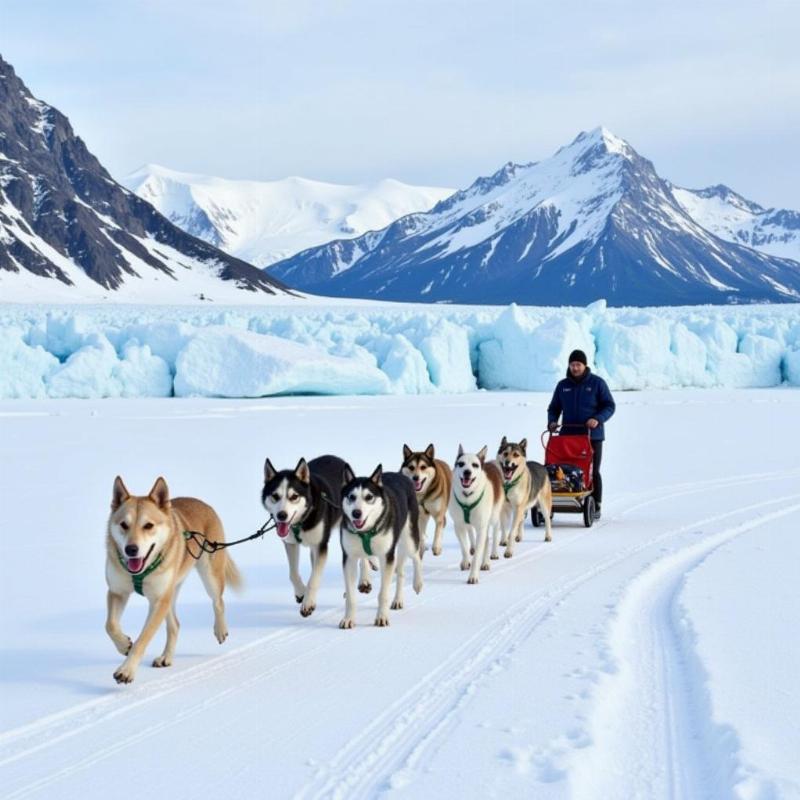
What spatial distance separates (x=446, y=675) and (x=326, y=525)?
5.99 ft

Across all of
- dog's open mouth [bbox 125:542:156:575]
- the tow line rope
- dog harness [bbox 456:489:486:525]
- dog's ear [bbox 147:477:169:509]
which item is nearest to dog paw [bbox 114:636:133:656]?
dog's open mouth [bbox 125:542:156:575]

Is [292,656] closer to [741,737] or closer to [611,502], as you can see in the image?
[741,737]

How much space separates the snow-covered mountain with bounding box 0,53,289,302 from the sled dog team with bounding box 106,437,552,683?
97.8 metres

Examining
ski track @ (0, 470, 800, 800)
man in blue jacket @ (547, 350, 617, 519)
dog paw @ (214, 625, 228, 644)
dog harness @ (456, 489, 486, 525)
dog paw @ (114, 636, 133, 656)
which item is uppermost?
man in blue jacket @ (547, 350, 617, 519)

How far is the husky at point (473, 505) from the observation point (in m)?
7.98

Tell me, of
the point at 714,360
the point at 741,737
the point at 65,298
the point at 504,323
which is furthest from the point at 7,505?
the point at 65,298

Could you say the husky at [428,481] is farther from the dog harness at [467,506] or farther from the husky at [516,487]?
the husky at [516,487]

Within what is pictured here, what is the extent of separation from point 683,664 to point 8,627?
3.70 metres

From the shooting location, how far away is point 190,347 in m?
29.5

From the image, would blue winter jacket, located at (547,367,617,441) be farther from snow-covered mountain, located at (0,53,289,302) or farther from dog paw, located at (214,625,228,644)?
snow-covered mountain, located at (0,53,289,302)

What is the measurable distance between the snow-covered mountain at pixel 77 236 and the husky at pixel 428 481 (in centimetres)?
9771

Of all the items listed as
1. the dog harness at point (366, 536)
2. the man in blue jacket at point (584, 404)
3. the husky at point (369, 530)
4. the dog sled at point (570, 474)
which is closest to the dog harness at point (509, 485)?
the dog sled at point (570, 474)

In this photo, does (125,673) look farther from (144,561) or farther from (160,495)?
(160,495)

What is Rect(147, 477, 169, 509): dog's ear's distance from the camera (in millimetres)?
5188
